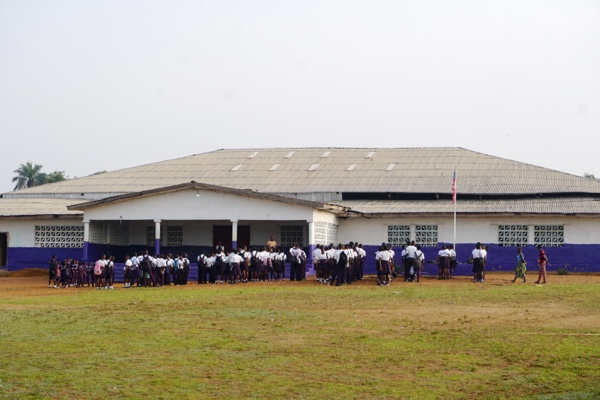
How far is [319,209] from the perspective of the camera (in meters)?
36.0

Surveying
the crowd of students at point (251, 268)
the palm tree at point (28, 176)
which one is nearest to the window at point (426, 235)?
the crowd of students at point (251, 268)

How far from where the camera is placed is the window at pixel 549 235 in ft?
124

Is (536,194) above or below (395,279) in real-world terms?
above

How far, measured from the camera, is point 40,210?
41125 millimetres

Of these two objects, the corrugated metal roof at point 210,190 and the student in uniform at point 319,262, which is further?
the corrugated metal roof at point 210,190

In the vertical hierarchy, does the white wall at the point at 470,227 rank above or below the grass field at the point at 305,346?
above

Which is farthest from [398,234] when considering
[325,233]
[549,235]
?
[549,235]

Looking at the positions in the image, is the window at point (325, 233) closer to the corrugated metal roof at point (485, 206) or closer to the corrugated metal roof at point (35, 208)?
the corrugated metal roof at point (485, 206)

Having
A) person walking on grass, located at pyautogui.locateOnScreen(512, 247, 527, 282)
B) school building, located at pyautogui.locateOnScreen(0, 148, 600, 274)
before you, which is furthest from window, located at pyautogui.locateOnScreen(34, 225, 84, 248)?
person walking on grass, located at pyautogui.locateOnScreen(512, 247, 527, 282)

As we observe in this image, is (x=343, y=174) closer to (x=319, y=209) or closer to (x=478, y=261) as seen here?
(x=319, y=209)

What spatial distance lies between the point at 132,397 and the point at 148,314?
30.2ft

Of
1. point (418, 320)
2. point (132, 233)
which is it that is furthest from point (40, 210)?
point (418, 320)

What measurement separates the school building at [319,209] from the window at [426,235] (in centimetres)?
4

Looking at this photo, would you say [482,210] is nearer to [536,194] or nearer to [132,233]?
[536,194]
